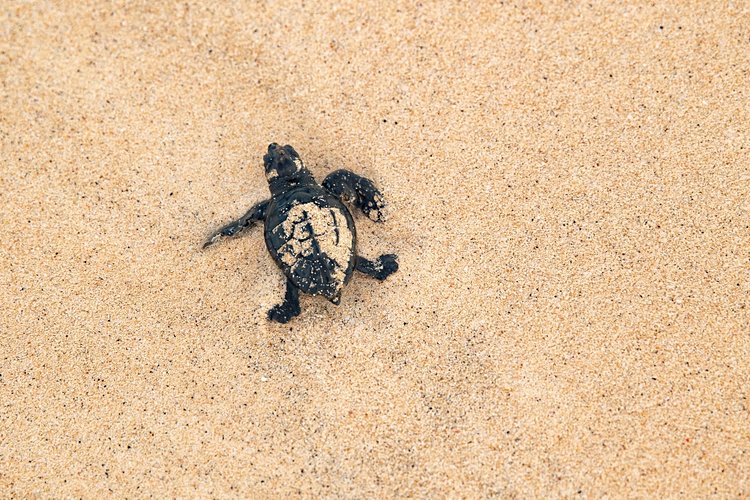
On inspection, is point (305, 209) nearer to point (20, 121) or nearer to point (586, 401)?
point (586, 401)

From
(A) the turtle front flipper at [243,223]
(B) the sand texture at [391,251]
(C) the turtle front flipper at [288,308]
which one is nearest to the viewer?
(B) the sand texture at [391,251]

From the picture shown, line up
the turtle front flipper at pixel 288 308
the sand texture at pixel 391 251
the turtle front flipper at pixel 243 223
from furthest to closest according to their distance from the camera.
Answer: the turtle front flipper at pixel 243 223 < the turtle front flipper at pixel 288 308 < the sand texture at pixel 391 251

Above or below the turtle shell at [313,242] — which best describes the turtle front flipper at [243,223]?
below

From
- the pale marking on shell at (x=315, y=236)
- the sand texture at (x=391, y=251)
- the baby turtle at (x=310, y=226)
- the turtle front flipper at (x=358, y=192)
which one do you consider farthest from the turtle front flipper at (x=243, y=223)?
the turtle front flipper at (x=358, y=192)

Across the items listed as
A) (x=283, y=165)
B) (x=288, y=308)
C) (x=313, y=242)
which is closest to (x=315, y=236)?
(x=313, y=242)

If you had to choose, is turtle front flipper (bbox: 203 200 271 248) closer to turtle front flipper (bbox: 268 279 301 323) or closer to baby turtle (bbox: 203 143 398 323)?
baby turtle (bbox: 203 143 398 323)

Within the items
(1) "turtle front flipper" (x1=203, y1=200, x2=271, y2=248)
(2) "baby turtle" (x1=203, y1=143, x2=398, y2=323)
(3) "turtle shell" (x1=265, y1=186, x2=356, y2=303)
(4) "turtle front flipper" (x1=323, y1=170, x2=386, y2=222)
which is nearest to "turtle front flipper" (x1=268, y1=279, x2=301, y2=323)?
(2) "baby turtle" (x1=203, y1=143, x2=398, y2=323)

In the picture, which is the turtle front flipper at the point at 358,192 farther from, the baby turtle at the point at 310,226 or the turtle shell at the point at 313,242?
the turtle shell at the point at 313,242
